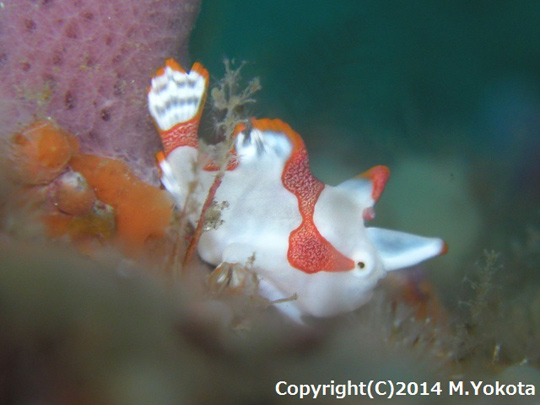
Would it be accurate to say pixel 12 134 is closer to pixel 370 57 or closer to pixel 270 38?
pixel 270 38

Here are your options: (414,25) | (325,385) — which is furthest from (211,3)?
(325,385)

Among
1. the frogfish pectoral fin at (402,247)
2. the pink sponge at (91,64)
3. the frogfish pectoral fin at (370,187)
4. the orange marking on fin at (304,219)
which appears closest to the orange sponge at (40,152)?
the pink sponge at (91,64)

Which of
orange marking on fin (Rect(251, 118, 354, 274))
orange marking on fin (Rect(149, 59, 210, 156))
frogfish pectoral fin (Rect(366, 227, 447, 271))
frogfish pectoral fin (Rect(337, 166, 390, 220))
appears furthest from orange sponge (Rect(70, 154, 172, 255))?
frogfish pectoral fin (Rect(366, 227, 447, 271))

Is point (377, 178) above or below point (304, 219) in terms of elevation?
above

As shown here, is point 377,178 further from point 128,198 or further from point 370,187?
point 128,198

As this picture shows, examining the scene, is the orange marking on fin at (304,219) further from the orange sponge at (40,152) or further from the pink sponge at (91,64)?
the orange sponge at (40,152)

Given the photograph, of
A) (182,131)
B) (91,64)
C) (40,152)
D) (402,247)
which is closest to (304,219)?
(402,247)
